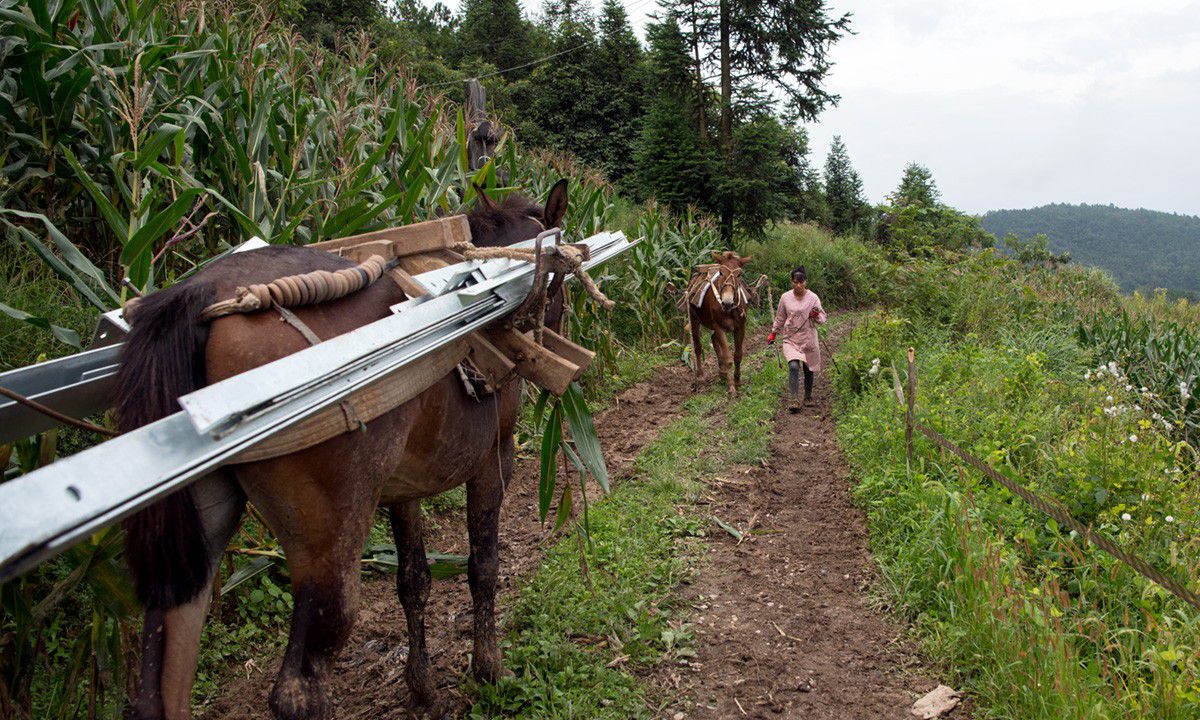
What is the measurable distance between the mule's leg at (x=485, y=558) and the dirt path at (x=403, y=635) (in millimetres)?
217

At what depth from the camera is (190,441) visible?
4.54ft

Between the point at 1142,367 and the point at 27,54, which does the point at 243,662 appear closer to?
the point at 27,54

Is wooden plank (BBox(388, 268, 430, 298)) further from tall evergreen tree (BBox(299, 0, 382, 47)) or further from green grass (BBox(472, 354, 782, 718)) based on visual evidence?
tall evergreen tree (BBox(299, 0, 382, 47))

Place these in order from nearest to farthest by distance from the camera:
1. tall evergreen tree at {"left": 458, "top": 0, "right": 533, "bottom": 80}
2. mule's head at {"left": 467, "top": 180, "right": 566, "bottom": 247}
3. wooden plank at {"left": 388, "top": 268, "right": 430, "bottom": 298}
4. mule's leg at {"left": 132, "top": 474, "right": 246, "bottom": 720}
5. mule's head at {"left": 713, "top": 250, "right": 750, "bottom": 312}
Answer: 1. mule's leg at {"left": 132, "top": 474, "right": 246, "bottom": 720}
2. wooden plank at {"left": 388, "top": 268, "right": 430, "bottom": 298}
3. mule's head at {"left": 467, "top": 180, "right": 566, "bottom": 247}
4. mule's head at {"left": 713, "top": 250, "right": 750, "bottom": 312}
5. tall evergreen tree at {"left": 458, "top": 0, "right": 533, "bottom": 80}

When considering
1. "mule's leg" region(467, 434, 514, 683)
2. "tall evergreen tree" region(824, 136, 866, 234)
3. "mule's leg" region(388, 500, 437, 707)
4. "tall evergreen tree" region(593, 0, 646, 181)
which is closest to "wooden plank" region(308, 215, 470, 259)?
"mule's leg" region(467, 434, 514, 683)

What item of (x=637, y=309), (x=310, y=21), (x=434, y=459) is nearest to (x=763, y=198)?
(x=637, y=309)

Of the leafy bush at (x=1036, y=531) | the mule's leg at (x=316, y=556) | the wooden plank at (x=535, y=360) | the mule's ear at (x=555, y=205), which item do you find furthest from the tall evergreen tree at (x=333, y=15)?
the mule's leg at (x=316, y=556)

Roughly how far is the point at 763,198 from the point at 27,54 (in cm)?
1922

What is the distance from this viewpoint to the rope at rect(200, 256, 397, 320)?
2064 mm

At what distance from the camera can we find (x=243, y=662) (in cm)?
380

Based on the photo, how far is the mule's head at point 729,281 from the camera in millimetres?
10025

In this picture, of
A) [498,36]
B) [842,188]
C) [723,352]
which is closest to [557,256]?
[723,352]

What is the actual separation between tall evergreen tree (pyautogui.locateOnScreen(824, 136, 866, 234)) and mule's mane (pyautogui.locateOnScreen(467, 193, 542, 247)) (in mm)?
35175

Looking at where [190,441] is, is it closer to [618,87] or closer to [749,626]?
[749,626]
